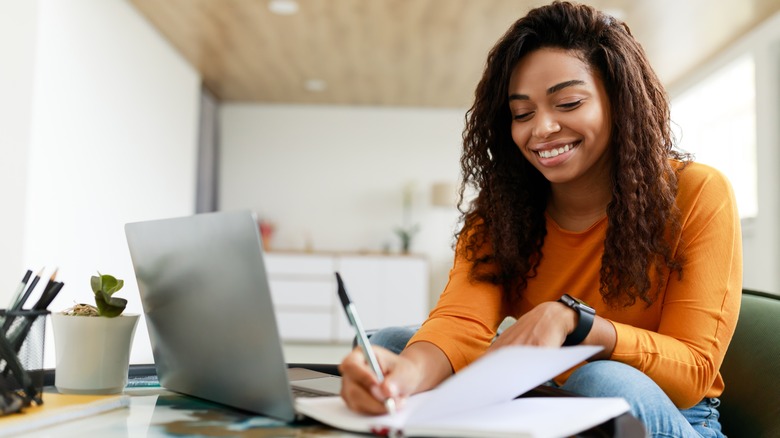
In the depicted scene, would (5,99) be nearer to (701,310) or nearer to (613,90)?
(613,90)

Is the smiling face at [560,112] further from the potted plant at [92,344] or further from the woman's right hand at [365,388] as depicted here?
the potted plant at [92,344]

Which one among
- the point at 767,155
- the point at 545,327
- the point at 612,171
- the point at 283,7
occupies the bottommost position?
the point at 545,327

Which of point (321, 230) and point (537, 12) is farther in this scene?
point (321, 230)

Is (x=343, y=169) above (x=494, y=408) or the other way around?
above

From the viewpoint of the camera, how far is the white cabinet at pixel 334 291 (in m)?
6.33

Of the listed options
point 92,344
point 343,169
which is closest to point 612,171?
point 92,344

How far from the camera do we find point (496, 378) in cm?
64

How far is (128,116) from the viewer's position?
4332mm

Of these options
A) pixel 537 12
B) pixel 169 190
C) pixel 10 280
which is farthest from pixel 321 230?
pixel 537 12

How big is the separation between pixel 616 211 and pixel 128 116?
3.86 metres

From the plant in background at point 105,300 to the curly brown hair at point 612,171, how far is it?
610mm

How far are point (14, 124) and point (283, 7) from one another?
1.85 metres

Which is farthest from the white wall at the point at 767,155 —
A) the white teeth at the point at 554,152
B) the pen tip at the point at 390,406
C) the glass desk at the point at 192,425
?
the pen tip at the point at 390,406

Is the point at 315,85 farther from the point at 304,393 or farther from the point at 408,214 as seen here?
the point at 304,393
